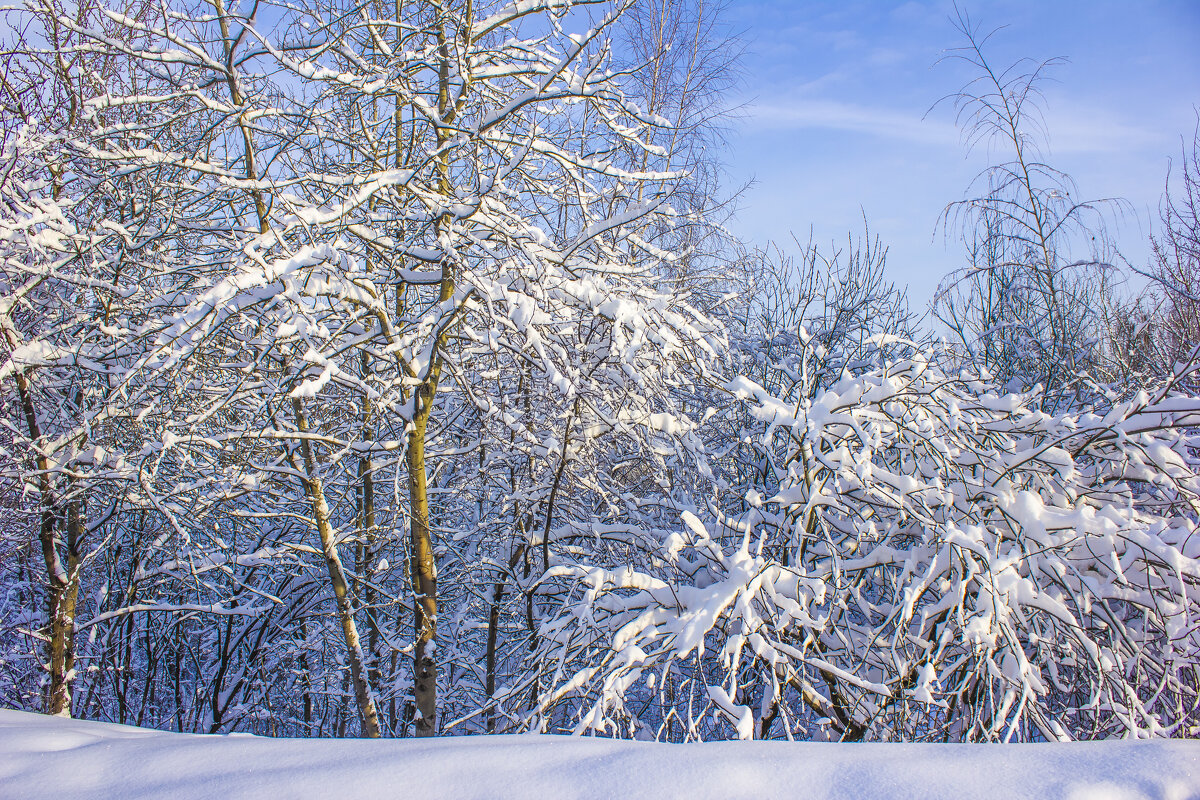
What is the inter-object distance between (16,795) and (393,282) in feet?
8.31

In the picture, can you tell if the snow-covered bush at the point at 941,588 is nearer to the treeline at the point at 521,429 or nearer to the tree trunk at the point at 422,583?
the treeline at the point at 521,429

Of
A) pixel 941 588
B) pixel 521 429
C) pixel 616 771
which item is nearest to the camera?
pixel 616 771

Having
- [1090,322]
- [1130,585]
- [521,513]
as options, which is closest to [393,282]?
[521,513]

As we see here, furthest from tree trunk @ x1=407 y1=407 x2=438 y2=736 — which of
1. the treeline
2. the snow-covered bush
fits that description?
the snow-covered bush

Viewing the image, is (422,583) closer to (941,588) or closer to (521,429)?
(521,429)

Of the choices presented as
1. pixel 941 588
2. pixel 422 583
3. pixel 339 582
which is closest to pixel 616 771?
pixel 941 588

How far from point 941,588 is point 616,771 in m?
1.87

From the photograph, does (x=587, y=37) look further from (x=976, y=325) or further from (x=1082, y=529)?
(x=976, y=325)

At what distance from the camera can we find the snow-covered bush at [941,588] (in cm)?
238

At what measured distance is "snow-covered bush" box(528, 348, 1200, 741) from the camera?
7.81ft

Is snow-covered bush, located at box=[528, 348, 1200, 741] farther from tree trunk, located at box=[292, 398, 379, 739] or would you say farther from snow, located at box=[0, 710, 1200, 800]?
tree trunk, located at box=[292, 398, 379, 739]

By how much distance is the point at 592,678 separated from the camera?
265cm

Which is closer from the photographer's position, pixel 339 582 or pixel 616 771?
pixel 616 771

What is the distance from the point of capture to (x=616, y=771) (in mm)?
1261
